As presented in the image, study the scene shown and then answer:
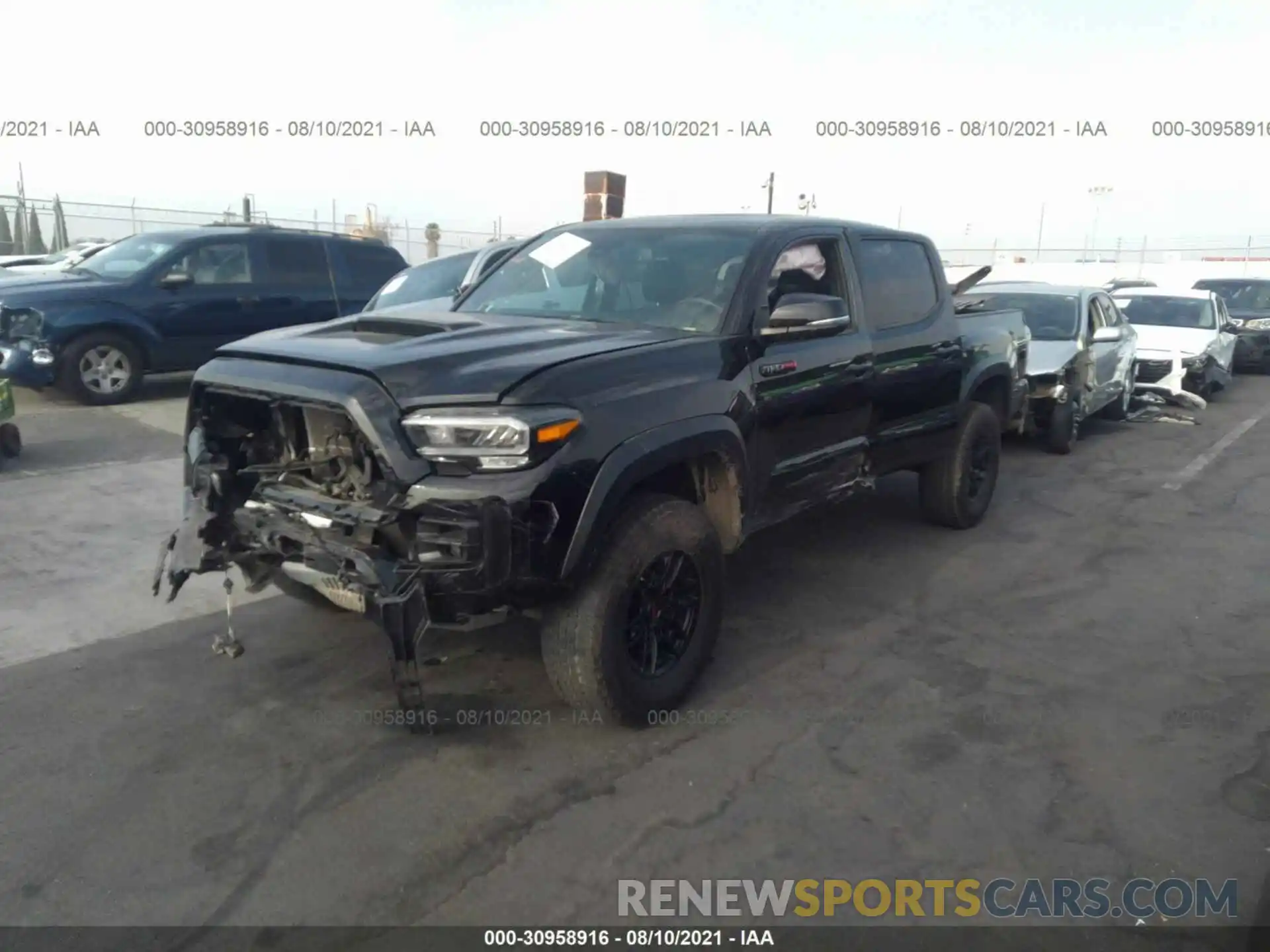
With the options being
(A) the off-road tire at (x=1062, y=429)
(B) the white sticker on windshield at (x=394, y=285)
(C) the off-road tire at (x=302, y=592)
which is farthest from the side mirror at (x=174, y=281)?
(A) the off-road tire at (x=1062, y=429)

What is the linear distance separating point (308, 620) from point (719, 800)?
2391mm

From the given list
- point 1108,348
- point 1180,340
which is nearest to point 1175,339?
point 1180,340

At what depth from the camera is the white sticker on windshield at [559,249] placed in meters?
5.02

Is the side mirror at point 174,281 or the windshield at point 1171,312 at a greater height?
the side mirror at point 174,281

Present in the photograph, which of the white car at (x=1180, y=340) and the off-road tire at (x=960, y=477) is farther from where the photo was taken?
the white car at (x=1180, y=340)

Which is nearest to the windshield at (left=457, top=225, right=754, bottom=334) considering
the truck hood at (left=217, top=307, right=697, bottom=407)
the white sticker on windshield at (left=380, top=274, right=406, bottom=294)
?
the truck hood at (left=217, top=307, right=697, bottom=407)

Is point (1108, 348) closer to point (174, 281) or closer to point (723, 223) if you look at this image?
point (723, 223)

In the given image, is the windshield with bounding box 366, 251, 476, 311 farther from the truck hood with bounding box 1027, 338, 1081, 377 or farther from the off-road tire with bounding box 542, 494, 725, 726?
the off-road tire with bounding box 542, 494, 725, 726

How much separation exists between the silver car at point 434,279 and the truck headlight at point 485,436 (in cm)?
653

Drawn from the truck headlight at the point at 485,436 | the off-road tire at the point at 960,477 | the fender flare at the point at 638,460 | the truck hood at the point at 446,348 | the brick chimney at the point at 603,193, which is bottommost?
the off-road tire at the point at 960,477

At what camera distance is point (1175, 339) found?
13.4 metres

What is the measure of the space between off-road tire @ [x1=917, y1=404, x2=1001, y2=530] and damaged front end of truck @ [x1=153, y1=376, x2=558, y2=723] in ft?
12.4

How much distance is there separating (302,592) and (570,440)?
5.21 ft

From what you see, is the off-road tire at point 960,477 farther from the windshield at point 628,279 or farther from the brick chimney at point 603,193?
the brick chimney at point 603,193
